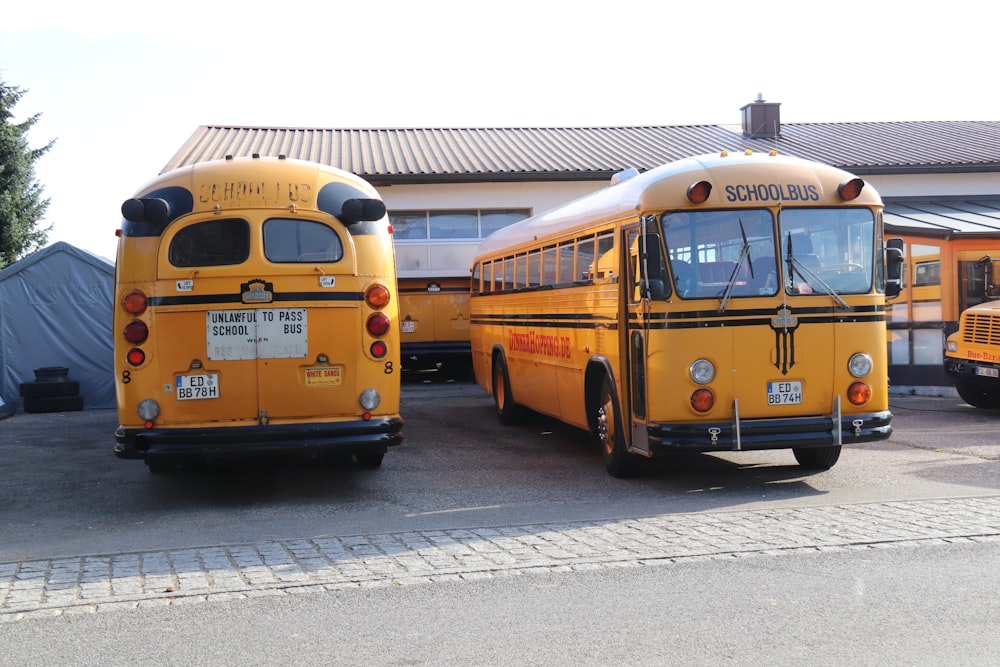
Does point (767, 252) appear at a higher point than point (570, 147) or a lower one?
lower

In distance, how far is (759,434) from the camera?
9.34 m

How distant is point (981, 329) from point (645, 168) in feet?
42.2

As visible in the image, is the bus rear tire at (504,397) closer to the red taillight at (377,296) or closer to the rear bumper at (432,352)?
the red taillight at (377,296)

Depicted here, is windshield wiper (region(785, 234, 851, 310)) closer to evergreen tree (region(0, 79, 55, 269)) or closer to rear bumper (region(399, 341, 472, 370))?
rear bumper (region(399, 341, 472, 370))

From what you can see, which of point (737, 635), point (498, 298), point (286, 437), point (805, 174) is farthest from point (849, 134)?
point (737, 635)

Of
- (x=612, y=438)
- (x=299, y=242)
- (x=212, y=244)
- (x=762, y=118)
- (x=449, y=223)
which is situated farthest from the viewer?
(x=762, y=118)

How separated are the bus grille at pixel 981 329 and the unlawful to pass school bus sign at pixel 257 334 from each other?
1023cm

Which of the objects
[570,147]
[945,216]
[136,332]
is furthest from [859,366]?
[570,147]

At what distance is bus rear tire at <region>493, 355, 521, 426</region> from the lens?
50.1 feet

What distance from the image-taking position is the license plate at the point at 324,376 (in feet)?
31.0

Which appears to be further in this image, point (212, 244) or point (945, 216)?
point (945, 216)

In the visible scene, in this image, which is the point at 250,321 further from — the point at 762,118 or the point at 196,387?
the point at 762,118

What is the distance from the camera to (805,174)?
31.9ft

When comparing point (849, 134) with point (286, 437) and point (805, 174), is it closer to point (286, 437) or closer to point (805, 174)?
point (805, 174)
